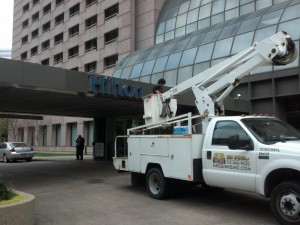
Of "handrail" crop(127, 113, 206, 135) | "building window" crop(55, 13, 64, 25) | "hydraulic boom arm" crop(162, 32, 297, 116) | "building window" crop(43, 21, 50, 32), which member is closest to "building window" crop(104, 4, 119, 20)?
"building window" crop(55, 13, 64, 25)

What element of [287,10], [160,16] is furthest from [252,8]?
[160,16]

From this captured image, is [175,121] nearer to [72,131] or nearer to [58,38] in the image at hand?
[72,131]

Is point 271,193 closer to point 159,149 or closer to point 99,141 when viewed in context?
point 159,149

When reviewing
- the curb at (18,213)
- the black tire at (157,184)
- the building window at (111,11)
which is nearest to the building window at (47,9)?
the building window at (111,11)

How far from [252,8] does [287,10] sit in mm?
5265

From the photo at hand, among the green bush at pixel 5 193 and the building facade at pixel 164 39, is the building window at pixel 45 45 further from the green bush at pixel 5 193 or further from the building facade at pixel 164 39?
the green bush at pixel 5 193

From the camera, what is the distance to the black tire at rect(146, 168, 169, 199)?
33.4 feet

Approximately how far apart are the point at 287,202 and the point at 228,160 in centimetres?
162

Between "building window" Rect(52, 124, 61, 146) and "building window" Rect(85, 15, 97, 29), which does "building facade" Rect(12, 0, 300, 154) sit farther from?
"building window" Rect(52, 124, 61, 146)

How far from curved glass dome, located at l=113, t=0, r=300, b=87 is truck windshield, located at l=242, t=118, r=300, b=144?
40.7 feet

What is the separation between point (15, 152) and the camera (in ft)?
89.0

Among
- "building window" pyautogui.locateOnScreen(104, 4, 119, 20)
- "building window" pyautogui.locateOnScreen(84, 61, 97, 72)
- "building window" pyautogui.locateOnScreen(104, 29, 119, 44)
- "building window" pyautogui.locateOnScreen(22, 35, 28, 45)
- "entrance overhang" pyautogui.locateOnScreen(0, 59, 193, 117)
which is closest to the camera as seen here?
"entrance overhang" pyautogui.locateOnScreen(0, 59, 193, 117)

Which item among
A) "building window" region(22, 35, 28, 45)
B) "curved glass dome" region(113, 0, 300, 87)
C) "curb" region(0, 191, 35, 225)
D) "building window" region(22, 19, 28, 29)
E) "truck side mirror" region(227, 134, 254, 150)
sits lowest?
"curb" region(0, 191, 35, 225)

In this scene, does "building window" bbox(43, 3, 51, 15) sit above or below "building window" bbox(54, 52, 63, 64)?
above
